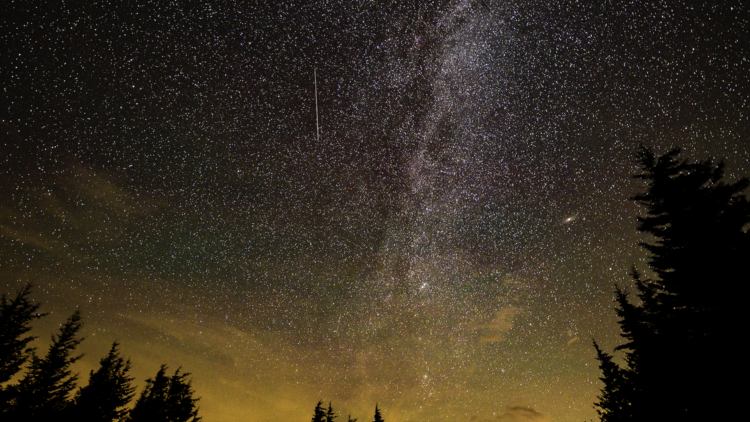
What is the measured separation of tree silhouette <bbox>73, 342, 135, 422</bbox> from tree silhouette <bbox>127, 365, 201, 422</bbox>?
54.7 inches

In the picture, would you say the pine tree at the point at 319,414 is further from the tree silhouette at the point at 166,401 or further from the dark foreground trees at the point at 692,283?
the dark foreground trees at the point at 692,283

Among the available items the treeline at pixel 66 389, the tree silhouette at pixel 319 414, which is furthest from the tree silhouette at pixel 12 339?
the tree silhouette at pixel 319 414

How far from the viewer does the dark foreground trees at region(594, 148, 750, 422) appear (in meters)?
7.94

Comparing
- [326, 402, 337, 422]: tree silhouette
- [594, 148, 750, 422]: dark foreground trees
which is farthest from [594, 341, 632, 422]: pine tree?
[326, 402, 337, 422]: tree silhouette

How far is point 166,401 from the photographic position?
24219mm

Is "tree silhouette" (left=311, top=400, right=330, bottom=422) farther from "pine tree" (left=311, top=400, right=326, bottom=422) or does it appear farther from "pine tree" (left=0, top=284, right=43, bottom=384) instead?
A: "pine tree" (left=0, top=284, right=43, bottom=384)

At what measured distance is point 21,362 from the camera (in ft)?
56.8

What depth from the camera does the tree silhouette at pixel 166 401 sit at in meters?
22.5

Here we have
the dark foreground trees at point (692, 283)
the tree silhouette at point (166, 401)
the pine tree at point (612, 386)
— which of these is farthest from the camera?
the tree silhouette at point (166, 401)

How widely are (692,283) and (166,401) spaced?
31.4m

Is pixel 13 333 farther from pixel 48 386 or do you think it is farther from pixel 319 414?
pixel 319 414

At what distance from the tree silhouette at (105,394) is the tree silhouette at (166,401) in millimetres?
1389

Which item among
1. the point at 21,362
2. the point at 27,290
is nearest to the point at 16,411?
the point at 21,362

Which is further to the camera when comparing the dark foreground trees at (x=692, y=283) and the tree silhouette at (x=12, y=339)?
the tree silhouette at (x=12, y=339)
